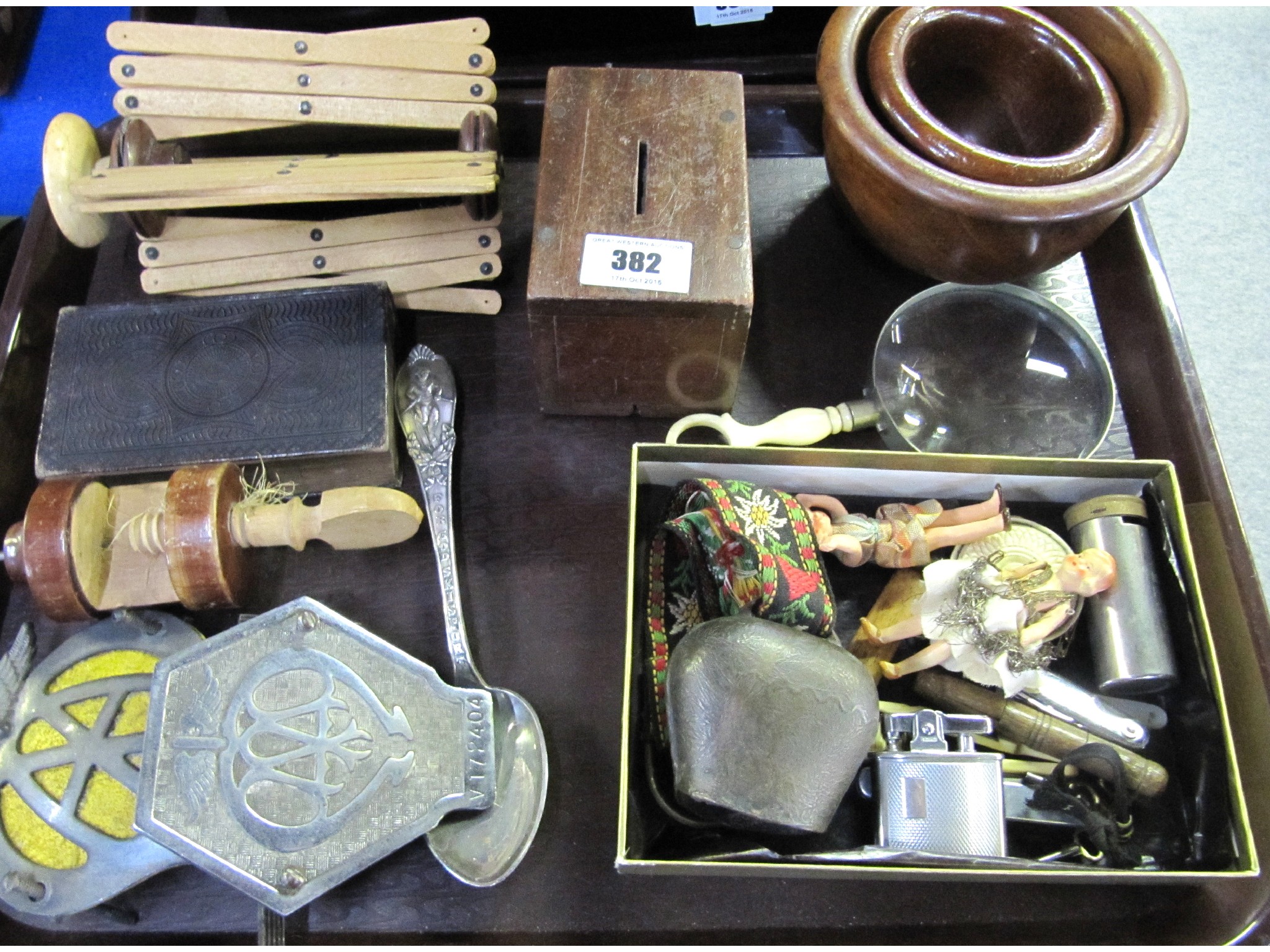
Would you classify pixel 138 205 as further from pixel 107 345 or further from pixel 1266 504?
pixel 1266 504

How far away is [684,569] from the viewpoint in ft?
2.88

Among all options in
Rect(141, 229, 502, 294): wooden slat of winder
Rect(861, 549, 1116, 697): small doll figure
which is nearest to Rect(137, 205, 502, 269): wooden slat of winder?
Rect(141, 229, 502, 294): wooden slat of winder

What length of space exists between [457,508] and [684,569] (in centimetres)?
24

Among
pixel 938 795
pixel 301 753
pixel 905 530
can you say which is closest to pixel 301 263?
pixel 301 753

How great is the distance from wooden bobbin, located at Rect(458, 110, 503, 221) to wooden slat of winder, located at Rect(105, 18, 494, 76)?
0.06 metres

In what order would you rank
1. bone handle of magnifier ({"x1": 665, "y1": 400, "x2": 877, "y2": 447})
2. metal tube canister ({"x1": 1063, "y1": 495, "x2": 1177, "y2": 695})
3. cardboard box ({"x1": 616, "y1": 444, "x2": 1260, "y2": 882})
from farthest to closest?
bone handle of magnifier ({"x1": 665, "y1": 400, "x2": 877, "y2": 447})
metal tube canister ({"x1": 1063, "y1": 495, "x2": 1177, "y2": 695})
cardboard box ({"x1": 616, "y1": 444, "x2": 1260, "y2": 882})

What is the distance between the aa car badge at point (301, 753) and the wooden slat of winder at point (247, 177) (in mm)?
399

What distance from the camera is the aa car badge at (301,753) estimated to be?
0.78 m

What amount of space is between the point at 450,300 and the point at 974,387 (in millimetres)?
553

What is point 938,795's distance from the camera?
0.76 m

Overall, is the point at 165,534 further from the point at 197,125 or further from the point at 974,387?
the point at 974,387

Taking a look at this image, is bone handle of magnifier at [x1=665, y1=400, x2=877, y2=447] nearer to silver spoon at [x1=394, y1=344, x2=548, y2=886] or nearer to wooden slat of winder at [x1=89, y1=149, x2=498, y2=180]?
silver spoon at [x1=394, y1=344, x2=548, y2=886]

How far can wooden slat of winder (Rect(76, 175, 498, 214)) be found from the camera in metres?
0.90

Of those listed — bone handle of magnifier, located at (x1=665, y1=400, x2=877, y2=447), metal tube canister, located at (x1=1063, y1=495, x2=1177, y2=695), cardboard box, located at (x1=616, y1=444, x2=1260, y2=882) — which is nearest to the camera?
cardboard box, located at (x1=616, y1=444, x2=1260, y2=882)
